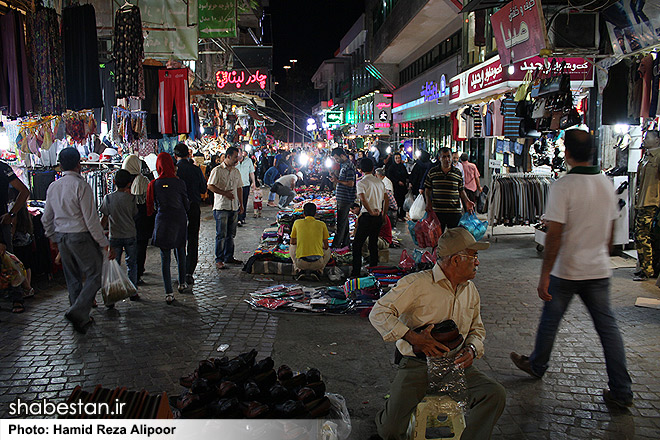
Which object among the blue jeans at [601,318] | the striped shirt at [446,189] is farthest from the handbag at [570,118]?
the blue jeans at [601,318]

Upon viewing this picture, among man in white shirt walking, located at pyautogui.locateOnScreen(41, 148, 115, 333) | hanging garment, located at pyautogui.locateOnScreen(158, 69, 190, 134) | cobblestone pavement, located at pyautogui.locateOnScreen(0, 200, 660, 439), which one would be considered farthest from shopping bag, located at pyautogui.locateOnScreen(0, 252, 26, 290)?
hanging garment, located at pyautogui.locateOnScreen(158, 69, 190, 134)

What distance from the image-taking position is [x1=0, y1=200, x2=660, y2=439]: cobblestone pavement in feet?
13.8

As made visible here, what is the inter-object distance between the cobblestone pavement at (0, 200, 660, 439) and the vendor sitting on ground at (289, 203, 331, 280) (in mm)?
945

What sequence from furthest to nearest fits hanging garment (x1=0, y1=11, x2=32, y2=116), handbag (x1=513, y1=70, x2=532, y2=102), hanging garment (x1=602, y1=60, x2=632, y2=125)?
1. handbag (x1=513, y1=70, x2=532, y2=102)
2. hanging garment (x1=602, y1=60, x2=632, y2=125)
3. hanging garment (x1=0, y1=11, x2=32, y2=116)

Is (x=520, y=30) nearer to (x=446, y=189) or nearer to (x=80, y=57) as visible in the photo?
(x=446, y=189)

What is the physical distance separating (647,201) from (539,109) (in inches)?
98.9

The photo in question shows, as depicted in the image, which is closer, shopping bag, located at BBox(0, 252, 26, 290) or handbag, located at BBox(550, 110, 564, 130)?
shopping bag, located at BBox(0, 252, 26, 290)

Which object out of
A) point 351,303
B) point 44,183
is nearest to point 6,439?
point 351,303

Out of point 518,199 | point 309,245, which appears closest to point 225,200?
point 309,245

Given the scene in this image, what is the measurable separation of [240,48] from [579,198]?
16510 millimetres

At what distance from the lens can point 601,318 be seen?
427cm

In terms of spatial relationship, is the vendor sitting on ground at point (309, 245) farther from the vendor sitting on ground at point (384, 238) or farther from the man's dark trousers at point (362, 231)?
the vendor sitting on ground at point (384, 238)

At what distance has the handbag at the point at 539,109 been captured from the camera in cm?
944

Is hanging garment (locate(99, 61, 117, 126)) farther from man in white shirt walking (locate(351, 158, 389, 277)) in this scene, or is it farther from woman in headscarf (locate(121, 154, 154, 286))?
man in white shirt walking (locate(351, 158, 389, 277))
